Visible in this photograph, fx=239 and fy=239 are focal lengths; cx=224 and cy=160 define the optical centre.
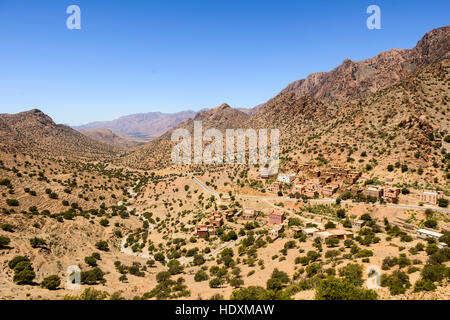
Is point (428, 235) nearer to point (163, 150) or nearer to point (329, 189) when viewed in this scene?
point (329, 189)

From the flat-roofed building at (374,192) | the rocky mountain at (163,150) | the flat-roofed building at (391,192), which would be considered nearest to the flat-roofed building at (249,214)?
the flat-roofed building at (374,192)

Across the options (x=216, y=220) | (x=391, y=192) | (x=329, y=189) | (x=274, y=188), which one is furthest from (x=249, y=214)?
(x=391, y=192)

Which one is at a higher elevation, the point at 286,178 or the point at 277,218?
the point at 286,178

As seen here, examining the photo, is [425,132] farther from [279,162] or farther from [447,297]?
[447,297]

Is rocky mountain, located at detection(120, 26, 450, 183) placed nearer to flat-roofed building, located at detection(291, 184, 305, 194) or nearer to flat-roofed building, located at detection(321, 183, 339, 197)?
flat-roofed building, located at detection(321, 183, 339, 197)

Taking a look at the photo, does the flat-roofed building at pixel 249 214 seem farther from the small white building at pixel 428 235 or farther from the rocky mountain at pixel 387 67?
A: the rocky mountain at pixel 387 67

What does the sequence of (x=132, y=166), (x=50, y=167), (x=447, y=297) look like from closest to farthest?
(x=447, y=297) → (x=50, y=167) → (x=132, y=166)

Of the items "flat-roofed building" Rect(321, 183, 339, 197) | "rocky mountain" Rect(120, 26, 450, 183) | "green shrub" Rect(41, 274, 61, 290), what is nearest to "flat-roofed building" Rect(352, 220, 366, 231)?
"flat-roofed building" Rect(321, 183, 339, 197)

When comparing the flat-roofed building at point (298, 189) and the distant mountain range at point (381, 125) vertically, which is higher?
the distant mountain range at point (381, 125)

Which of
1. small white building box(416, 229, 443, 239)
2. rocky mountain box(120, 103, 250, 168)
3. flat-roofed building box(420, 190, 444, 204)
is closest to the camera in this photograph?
small white building box(416, 229, 443, 239)

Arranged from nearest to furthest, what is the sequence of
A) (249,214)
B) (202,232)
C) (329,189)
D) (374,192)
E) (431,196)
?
1. (431,196)
2. (374,192)
3. (202,232)
4. (249,214)
5. (329,189)
